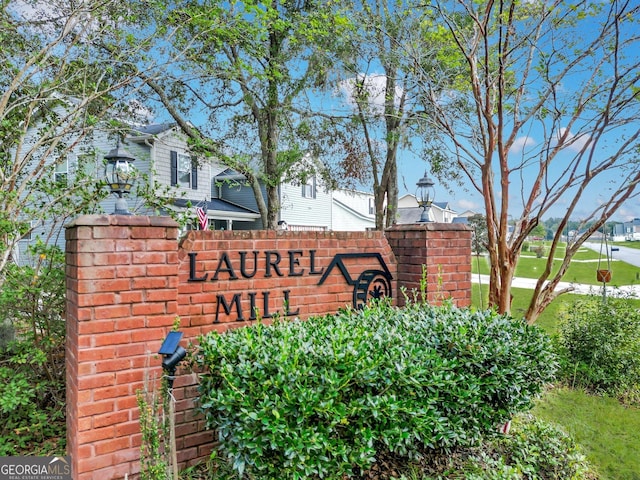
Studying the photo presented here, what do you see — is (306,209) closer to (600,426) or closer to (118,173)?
(600,426)

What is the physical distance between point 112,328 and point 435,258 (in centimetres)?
271

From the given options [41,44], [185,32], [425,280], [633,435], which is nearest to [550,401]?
[633,435]

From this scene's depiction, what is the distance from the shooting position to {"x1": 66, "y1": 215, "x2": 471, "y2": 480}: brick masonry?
245 cm

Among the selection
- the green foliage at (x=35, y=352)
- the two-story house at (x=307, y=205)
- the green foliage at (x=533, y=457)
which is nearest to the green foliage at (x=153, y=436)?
the green foliage at (x=35, y=352)

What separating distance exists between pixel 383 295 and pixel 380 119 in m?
7.56


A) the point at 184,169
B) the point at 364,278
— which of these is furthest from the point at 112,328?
the point at 184,169

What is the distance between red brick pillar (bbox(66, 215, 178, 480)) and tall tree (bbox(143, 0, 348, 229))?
18.9 ft

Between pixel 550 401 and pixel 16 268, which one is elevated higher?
pixel 16 268

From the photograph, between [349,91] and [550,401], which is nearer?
[550,401]

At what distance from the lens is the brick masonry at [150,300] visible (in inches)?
96.3

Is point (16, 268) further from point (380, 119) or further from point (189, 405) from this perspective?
point (380, 119)

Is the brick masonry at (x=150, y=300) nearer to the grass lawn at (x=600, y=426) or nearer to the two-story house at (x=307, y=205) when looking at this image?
the grass lawn at (x=600, y=426)

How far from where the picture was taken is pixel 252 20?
793 centimetres

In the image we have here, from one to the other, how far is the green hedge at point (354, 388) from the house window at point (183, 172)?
11.8m
